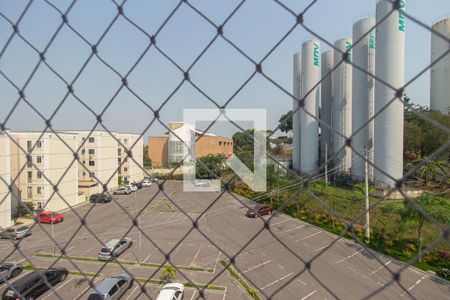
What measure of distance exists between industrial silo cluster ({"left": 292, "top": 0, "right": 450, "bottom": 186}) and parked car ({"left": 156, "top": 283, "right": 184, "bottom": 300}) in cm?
228

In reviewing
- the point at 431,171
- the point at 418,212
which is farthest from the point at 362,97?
the point at 418,212

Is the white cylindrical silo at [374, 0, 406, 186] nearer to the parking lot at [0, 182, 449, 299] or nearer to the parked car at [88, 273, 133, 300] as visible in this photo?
the parking lot at [0, 182, 449, 299]

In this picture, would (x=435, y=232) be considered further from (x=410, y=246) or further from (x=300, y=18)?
(x=300, y=18)

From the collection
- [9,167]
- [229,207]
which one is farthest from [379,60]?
[9,167]

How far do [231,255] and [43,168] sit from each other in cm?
384

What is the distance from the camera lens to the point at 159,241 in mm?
4199

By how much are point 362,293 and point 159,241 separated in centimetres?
266

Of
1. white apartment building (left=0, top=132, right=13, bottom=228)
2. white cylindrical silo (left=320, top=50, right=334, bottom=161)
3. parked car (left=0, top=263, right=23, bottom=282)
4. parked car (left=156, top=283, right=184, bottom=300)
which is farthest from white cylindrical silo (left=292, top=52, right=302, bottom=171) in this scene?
parked car (left=0, top=263, right=23, bottom=282)

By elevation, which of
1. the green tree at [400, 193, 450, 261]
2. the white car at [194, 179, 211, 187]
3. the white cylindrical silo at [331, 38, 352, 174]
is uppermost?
the white cylindrical silo at [331, 38, 352, 174]

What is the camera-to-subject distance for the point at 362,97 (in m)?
6.02

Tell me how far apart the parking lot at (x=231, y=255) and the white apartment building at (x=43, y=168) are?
0.91 metres

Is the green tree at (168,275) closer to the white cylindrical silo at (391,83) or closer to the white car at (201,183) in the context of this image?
the white cylindrical silo at (391,83)

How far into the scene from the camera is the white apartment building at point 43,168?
530 cm

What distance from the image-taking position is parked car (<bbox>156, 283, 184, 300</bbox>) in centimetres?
248
